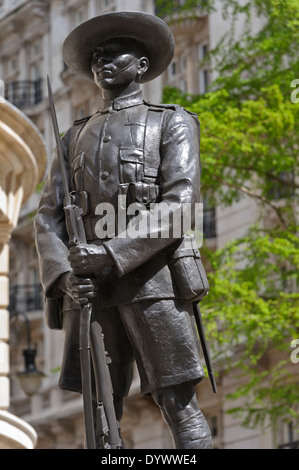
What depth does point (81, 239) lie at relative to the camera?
704 centimetres

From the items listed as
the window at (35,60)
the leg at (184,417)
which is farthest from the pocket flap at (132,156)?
the window at (35,60)

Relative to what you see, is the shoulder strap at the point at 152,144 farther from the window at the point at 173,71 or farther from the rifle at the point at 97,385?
the window at the point at 173,71

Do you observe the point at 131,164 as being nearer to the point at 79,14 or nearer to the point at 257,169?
the point at 257,169

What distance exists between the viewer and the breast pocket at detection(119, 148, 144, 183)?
23.4ft

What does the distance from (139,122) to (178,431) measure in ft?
5.43

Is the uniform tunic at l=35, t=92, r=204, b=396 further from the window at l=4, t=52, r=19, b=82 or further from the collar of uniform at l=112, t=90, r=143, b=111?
the window at l=4, t=52, r=19, b=82

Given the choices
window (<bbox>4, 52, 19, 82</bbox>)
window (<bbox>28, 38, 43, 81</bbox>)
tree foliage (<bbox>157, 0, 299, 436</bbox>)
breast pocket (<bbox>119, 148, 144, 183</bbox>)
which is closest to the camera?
breast pocket (<bbox>119, 148, 144, 183</bbox>)

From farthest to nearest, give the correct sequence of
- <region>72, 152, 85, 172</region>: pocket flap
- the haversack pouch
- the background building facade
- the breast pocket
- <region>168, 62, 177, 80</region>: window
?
<region>168, 62, 177, 80</region>: window < the background building facade < <region>72, 152, 85, 172</region>: pocket flap < the breast pocket < the haversack pouch

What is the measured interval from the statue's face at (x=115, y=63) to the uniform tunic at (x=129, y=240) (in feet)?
0.39

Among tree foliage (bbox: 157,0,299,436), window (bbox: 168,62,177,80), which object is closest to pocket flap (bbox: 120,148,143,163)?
tree foliage (bbox: 157,0,299,436)

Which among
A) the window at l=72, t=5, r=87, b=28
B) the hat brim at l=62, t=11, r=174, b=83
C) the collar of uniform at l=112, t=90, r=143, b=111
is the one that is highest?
the window at l=72, t=5, r=87, b=28
